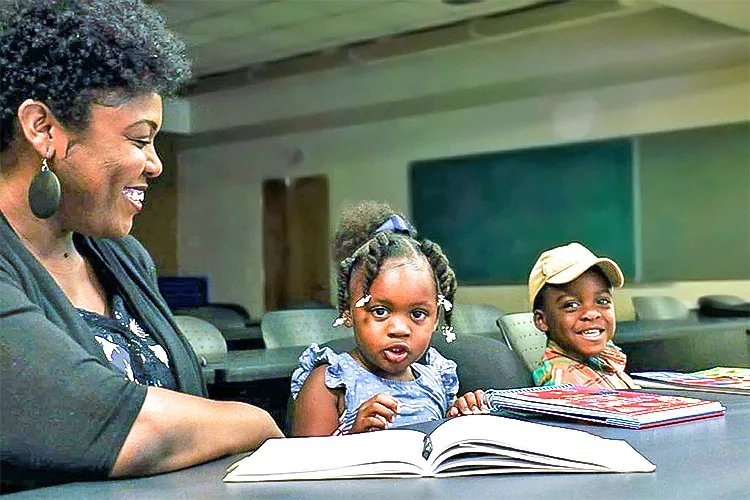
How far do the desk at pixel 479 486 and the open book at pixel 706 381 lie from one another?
80 centimetres

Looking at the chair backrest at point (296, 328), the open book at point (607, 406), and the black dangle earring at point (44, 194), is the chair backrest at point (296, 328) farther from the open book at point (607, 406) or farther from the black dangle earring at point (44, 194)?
the black dangle earring at point (44, 194)

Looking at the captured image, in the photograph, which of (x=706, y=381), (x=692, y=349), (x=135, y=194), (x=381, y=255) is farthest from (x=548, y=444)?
(x=692, y=349)

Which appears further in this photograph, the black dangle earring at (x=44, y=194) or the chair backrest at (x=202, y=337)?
the chair backrest at (x=202, y=337)

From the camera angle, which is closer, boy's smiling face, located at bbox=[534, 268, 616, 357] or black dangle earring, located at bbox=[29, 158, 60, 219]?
black dangle earring, located at bbox=[29, 158, 60, 219]

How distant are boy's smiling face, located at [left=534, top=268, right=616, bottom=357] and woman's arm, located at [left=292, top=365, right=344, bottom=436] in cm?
67

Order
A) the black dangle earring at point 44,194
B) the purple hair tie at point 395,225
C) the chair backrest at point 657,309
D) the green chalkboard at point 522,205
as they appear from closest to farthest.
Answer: the black dangle earring at point 44,194 < the purple hair tie at point 395,225 < the chair backrest at point 657,309 < the green chalkboard at point 522,205

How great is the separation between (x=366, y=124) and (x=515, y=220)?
1918 millimetres

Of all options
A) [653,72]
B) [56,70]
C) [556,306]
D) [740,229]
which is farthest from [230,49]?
[56,70]

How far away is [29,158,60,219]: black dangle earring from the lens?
1.28 metres

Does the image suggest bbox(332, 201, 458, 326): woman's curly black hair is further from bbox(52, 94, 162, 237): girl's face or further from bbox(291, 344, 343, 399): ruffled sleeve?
bbox(52, 94, 162, 237): girl's face

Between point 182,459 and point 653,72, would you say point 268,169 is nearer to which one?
point 653,72

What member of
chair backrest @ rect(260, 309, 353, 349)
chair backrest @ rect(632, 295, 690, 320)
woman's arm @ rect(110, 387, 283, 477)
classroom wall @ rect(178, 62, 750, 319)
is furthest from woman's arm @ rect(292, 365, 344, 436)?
classroom wall @ rect(178, 62, 750, 319)

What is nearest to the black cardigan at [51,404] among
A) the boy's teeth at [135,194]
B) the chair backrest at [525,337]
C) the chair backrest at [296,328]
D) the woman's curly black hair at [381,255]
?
the boy's teeth at [135,194]

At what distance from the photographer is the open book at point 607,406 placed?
4.66 feet
